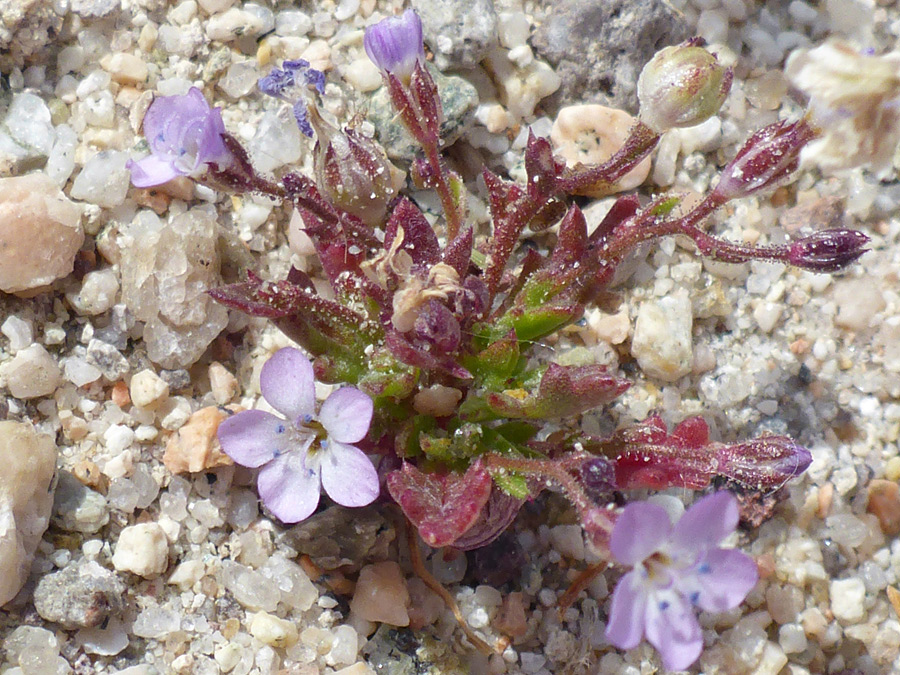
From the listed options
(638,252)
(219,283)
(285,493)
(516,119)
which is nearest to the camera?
(285,493)

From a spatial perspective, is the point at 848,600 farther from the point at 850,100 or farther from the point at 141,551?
the point at 141,551

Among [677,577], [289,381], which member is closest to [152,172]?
[289,381]

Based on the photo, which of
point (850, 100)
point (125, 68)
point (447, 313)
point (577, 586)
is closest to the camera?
point (850, 100)

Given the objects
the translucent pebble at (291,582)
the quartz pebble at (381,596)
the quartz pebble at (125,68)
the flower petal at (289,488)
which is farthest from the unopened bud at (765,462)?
the quartz pebble at (125,68)

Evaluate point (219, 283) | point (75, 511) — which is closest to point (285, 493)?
point (75, 511)

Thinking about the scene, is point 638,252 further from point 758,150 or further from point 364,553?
point 364,553
